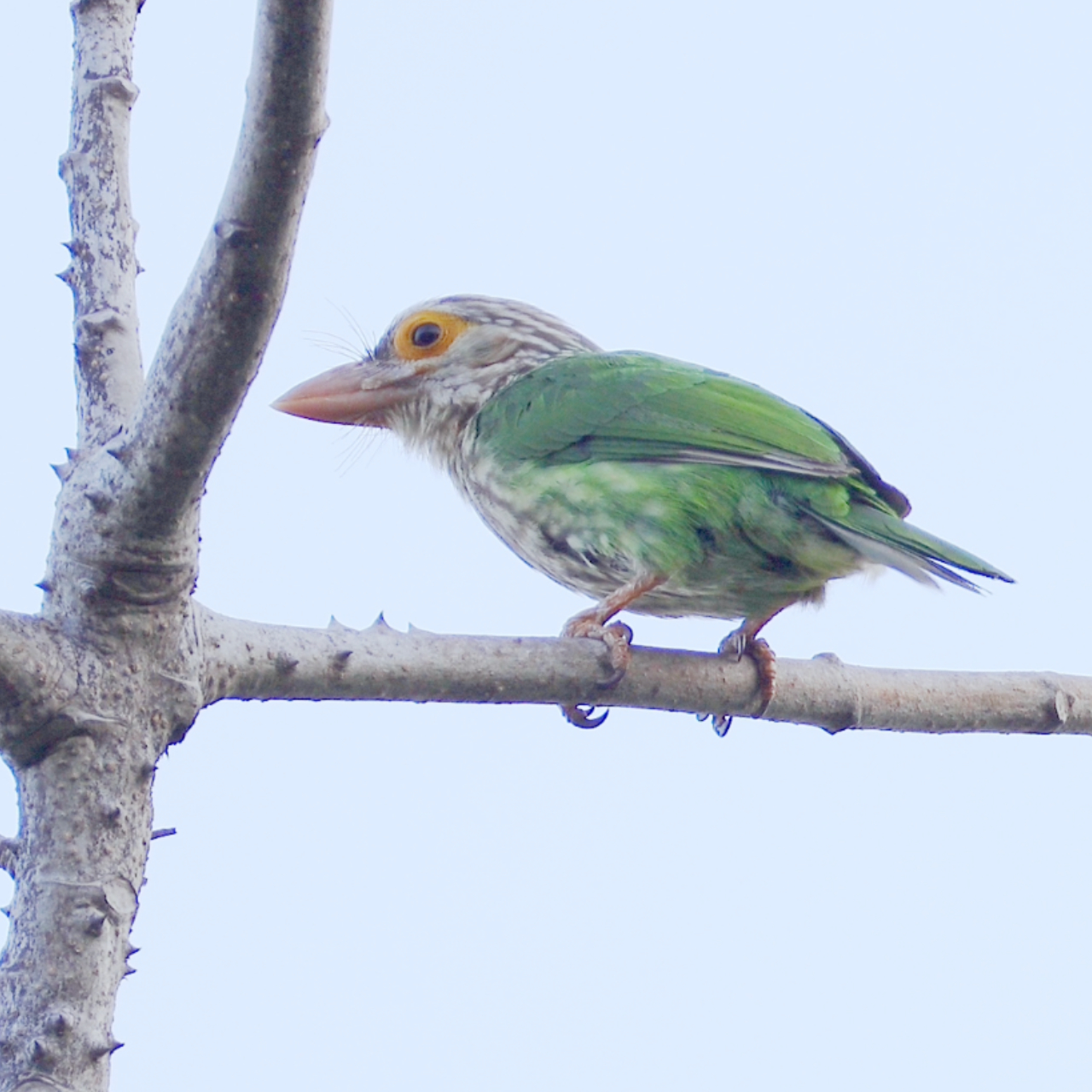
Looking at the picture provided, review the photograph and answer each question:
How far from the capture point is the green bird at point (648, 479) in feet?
11.3

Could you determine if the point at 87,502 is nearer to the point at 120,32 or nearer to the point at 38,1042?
the point at 38,1042

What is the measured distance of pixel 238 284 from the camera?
5.60 feet

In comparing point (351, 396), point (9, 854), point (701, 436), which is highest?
point (351, 396)

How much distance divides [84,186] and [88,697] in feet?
3.11

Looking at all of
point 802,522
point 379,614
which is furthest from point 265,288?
point 802,522

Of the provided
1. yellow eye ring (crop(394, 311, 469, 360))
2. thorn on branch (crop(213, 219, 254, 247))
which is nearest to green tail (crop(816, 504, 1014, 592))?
yellow eye ring (crop(394, 311, 469, 360))

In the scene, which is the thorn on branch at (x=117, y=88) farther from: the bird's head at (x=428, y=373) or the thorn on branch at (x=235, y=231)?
the bird's head at (x=428, y=373)

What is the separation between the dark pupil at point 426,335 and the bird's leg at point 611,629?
0.99 metres

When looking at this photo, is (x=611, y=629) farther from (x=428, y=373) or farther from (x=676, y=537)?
(x=428, y=373)

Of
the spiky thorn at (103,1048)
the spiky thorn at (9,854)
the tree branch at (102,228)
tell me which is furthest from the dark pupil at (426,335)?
the spiky thorn at (103,1048)

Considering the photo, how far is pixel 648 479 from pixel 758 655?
0.58m

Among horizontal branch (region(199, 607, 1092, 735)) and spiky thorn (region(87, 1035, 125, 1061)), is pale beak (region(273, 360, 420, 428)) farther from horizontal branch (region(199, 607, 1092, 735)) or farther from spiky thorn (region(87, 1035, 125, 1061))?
spiky thorn (region(87, 1035, 125, 1061))

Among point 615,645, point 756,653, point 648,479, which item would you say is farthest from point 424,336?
point 615,645

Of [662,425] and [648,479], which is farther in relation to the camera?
[662,425]
